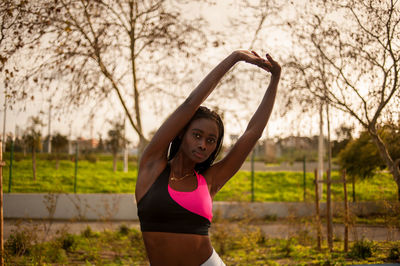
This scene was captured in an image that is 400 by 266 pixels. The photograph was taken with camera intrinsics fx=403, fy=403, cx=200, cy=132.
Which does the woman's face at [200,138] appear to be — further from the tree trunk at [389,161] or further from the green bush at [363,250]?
the green bush at [363,250]

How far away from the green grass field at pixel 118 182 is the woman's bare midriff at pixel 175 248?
962 cm

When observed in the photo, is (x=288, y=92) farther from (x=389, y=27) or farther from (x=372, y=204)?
(x=372, y=204)

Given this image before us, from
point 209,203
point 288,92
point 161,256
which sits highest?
point 288,92

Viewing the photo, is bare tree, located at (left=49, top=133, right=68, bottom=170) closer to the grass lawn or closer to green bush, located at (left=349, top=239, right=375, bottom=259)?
the grass lawn

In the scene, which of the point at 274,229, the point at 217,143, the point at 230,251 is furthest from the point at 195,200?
the point at 274,229

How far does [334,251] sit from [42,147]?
9658 mm

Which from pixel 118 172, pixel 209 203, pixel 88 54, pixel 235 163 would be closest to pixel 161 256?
pixel 209 203

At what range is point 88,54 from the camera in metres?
7.28

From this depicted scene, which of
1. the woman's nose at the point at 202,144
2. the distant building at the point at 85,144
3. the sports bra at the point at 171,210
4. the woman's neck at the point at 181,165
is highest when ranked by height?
the distant building at the point at 85,144

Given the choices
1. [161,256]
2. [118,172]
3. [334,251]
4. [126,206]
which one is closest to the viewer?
[161,256]

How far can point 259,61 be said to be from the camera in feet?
5.71

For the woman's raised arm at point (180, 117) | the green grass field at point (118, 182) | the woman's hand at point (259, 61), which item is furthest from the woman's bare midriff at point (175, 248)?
the green grass field at point (118, 182)

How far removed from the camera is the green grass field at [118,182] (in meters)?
13.6

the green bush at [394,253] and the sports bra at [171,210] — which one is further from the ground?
the sports bra at [171,210]
